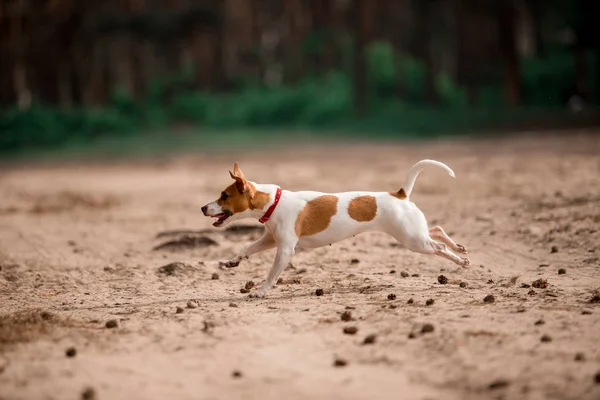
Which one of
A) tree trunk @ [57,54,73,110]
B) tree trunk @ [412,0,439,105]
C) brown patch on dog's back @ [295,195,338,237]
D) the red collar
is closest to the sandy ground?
brown patch on dog's back @ [295,195,338,237]

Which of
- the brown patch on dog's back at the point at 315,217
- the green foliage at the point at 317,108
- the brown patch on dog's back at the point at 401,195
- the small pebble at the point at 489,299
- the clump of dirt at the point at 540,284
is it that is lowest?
the clump of dirt at the point at 540,284

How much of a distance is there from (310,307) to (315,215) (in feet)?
2.81

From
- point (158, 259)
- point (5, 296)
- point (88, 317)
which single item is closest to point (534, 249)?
point (158, 259)

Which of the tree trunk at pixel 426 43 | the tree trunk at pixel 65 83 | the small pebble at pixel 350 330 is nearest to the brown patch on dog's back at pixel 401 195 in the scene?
the small pebble at pixel 350 330

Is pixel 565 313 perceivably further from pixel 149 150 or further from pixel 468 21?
pixel 468 21

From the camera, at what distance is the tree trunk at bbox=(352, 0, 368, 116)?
3406cm

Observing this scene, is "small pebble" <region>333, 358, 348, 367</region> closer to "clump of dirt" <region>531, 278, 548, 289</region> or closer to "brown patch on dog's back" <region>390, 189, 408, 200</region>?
"brown patch on dog's back" <region>390, 189, 408, 200</region>

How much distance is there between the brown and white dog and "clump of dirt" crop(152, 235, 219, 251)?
2687 mm

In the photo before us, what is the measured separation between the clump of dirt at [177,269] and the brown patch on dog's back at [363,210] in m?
2.00

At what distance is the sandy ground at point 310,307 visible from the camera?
516cm

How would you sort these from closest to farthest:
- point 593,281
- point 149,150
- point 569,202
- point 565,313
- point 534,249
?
point 565,313, point 593,281, point 534,249, point 569,202, point 149,150

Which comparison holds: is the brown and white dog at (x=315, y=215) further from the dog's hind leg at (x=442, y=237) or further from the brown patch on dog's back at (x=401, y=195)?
the dog's hind leg at (x=442, y=237)

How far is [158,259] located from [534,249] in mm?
4041

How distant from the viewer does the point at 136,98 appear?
1474 inches
